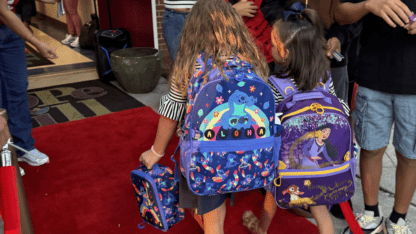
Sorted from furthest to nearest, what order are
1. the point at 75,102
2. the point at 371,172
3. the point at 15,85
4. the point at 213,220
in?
the point at 75,102 < the point at 15,85 < the point at 371,172 < the point at 213,220

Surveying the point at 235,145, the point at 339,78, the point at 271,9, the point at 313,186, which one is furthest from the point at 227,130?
the point at 339,78

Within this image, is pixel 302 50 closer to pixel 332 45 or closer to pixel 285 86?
pixel 285 86

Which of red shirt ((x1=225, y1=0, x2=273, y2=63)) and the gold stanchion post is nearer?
the gold stanchion post

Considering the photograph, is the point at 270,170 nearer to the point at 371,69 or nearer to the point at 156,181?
the point at 156,181

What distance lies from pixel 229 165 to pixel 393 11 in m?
1.00

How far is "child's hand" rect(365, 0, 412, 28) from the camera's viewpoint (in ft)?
5.20

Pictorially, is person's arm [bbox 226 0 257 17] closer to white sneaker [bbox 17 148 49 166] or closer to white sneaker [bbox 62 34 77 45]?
white sneaker [bbox 17 148 49 166]

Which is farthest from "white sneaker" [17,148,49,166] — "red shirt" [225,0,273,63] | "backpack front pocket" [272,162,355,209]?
"backpack front pocket" [272,162,355,209]

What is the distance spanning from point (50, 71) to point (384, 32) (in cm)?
518

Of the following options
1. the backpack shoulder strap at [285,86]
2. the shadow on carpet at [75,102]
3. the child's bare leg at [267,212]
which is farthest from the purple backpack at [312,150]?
the shadow on carpet at [75,102]

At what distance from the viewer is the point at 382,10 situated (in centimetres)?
163

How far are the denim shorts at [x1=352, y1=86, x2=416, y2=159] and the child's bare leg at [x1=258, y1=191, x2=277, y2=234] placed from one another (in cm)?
61

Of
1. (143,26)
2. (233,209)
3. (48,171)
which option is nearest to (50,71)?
(143,26)

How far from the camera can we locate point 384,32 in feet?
6.00
